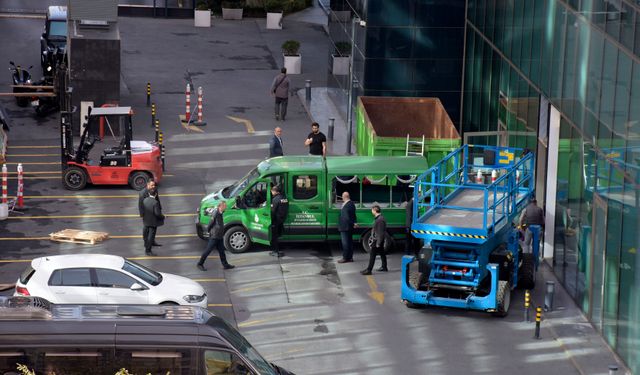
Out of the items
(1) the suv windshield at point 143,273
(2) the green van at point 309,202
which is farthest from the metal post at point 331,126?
(1) the suv windshield at point 143,273

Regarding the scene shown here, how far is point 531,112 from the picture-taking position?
31016 mm

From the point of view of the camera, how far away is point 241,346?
19578 mm

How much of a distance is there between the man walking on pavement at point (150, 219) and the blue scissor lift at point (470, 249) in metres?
6.03

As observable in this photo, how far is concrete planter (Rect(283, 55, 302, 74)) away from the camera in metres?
50.8

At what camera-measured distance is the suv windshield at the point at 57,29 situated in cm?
4928

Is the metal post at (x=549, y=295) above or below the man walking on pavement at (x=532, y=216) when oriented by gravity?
below

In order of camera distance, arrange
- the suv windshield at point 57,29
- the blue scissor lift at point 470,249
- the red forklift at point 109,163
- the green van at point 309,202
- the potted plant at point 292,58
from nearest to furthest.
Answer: the blue scissor lift at point 470,249 → the green van at point 309,202 → the red forklift at point 109,163 → the suv windshield at point 57,29 → the potted plant at point 292,58

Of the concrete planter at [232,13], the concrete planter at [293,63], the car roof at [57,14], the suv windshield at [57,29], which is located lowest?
the concrete planter at [293,63]

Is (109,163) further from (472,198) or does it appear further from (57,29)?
(57,29)

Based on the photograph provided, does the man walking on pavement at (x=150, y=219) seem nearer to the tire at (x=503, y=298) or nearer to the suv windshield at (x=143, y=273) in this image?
the suv windshield at (x=143, y=273)

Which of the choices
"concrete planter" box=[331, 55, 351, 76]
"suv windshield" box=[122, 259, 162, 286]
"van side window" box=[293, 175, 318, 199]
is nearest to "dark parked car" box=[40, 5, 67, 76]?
"concrete planter" box=[331, 55, 351, 76]

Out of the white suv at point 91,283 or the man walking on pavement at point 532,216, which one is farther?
the man walking on pavement at point 532,216

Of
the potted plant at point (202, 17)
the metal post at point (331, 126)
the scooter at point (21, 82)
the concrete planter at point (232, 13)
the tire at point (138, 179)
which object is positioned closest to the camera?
the tire at point (138, 179)

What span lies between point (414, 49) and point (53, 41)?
52.9ft
